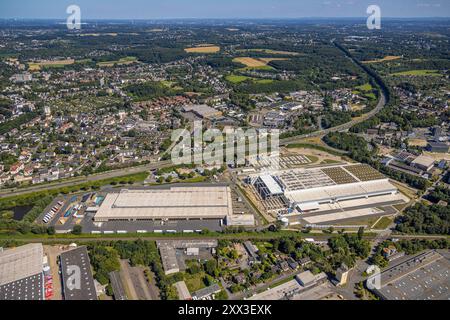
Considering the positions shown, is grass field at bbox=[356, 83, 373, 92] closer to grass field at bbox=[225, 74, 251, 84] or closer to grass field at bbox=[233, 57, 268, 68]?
grass field at bbox=[225, 74, 251, 84]

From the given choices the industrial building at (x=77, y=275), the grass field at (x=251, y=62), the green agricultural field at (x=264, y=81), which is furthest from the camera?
the grass field at (x=251, y=62)

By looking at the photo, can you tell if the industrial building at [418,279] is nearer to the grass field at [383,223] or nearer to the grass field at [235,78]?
the grass field at [383,223]

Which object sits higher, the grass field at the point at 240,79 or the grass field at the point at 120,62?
the grass field at the point at 120,62

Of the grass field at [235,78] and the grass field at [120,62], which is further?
the grass field at [120,62]

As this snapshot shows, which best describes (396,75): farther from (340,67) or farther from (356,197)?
(356,197)

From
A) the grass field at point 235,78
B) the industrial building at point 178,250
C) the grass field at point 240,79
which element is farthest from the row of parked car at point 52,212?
the grass field at point 235,78

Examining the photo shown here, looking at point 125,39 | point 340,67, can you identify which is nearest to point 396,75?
point 340,67
